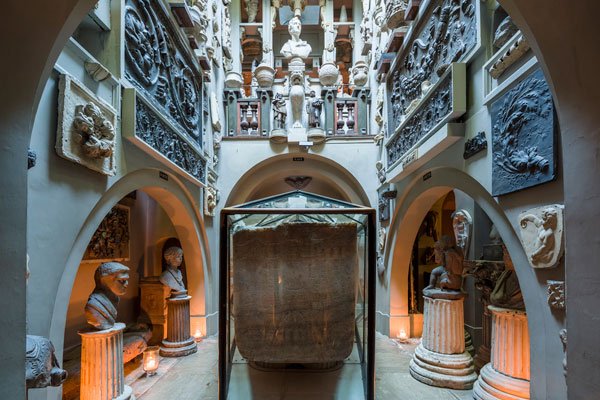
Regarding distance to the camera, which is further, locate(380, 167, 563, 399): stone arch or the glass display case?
the glass display case

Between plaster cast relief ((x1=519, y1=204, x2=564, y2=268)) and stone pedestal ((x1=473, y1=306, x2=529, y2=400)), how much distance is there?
57.0 inches

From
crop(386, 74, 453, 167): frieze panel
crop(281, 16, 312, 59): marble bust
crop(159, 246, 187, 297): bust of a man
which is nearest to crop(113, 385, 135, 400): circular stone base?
crop(159, 246, 187, 297): bust of a man

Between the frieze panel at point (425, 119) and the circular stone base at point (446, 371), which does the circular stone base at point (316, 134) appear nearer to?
the frieze panel at point (425, 119)

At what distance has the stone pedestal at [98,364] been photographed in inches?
133

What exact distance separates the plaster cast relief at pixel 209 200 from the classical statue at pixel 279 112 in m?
2.40

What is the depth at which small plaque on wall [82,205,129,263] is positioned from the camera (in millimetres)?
5746

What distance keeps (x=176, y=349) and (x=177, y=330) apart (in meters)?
0.30

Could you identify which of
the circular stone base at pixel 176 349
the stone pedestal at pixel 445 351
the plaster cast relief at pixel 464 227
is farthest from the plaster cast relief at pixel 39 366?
the plaster cast relief at pixel 464 227

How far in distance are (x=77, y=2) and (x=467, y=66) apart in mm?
3547

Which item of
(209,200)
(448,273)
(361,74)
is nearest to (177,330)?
(209,200)

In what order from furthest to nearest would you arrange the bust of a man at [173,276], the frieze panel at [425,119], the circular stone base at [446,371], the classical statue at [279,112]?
the classical statue at [279,112]
the bust of a man at [173,276]
the circular stone base at [446,371]
the frieze panel at [425,119]

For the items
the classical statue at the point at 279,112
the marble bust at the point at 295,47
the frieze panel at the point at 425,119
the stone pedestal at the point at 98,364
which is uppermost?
the marble bust at the point at 295,47

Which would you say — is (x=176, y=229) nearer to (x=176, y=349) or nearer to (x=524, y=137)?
(x=176, y=349)

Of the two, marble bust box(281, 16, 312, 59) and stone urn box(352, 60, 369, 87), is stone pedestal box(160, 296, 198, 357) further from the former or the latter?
marble bust box(281, 16, 312, 59)
